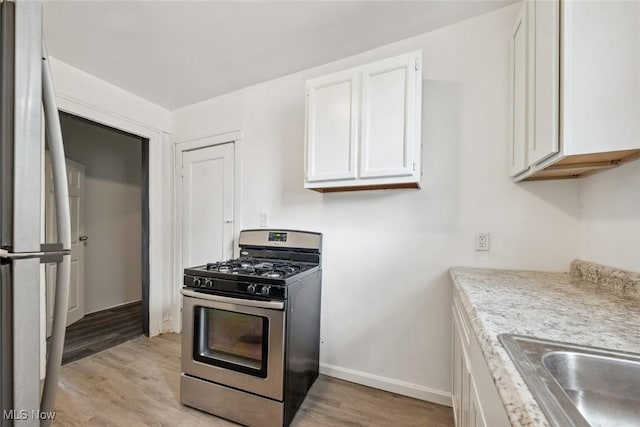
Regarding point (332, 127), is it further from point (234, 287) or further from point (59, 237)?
point (59, 237)

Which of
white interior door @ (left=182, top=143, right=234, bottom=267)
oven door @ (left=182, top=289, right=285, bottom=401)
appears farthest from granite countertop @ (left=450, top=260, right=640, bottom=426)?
white interior door @ (left=182, top=143, right=234, bottom=267)

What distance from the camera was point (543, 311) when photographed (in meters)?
0.93

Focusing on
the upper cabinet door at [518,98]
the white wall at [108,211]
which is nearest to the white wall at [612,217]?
the upper cabinet door at [518,98]

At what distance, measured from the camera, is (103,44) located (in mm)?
1981

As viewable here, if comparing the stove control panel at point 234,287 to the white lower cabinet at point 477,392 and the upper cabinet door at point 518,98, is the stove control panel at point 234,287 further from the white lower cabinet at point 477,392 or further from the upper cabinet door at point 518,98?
the upper cabinet door at point 518,98

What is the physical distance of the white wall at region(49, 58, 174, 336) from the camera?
2510 millimetres

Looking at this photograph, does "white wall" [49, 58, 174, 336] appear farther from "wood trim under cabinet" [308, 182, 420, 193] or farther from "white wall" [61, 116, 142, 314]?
"wood trim under cabinet" [308, 182, 420, 193]

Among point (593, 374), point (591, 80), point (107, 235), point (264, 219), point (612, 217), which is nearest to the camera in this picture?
point (593, 374)

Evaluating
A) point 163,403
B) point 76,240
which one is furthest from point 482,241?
point 76,240

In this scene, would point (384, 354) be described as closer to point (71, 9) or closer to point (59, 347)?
point (59, 347)

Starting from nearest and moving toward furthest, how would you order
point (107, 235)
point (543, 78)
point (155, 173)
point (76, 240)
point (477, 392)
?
point (477, 392) → point (543, 78) → point (155, 173) → point (76, 240) → point (107, 235)

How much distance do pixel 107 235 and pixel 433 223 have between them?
4.19m

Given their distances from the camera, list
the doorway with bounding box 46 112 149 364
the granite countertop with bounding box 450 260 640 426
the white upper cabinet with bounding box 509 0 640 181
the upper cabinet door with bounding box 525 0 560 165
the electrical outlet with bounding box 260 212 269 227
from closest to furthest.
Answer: the granite countertop with bounding box 450 260 640 426 < the white upper cabinet with bounding box 509 0 640 181 < the upper cabinet door with bounding box 525 0 560 165 < the electrical outlet with bounding box 260 212 269 227 < the doorway with bounding box 46 112 149 364

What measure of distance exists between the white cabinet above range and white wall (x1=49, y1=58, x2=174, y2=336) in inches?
76.7
